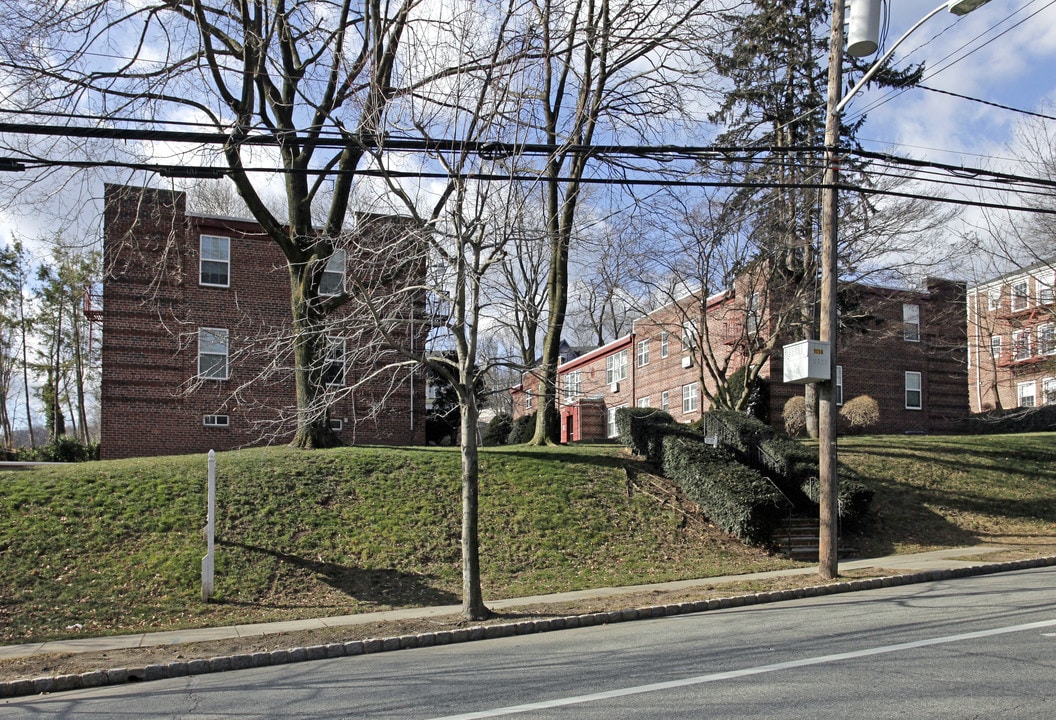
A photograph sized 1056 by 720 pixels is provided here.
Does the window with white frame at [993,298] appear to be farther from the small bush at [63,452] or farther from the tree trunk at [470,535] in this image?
the small bush at [63,452]

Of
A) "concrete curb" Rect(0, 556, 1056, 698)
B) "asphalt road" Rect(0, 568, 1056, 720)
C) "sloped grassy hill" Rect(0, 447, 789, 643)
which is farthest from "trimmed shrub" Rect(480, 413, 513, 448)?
"asphalt road" Rect(0, 568, 1056, 720)

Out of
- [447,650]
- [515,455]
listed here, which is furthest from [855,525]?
[447,650]

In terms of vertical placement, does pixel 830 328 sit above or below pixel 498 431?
above

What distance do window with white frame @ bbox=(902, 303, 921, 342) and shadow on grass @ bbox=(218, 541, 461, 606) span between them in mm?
24150

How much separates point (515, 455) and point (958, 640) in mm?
12155

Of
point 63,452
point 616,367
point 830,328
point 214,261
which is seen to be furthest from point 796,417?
point 63,452

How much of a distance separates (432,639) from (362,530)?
5.05m

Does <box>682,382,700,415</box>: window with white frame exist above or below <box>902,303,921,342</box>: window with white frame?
below

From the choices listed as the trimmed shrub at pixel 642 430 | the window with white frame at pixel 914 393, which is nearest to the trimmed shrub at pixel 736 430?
the trimmed shrub at pixel 642 430

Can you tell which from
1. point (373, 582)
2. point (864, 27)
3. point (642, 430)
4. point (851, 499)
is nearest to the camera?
point (864, 27)

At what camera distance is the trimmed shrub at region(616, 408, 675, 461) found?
19859 mm

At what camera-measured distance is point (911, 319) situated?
1288 inches

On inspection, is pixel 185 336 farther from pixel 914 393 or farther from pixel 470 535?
pixel 914 393

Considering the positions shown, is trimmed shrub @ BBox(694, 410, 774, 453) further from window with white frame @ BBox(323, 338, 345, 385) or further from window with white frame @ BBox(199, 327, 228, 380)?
window with white frame @ BBox(199, 327, 228, 380)
